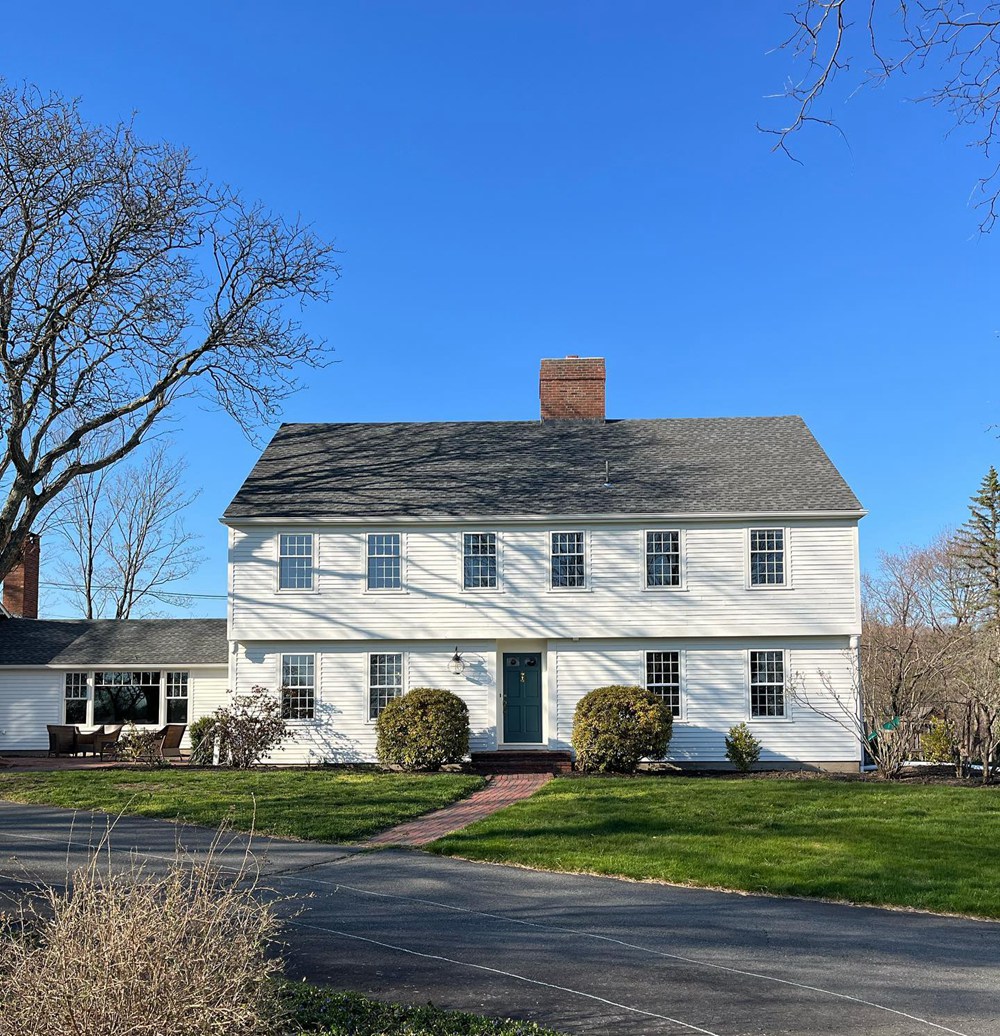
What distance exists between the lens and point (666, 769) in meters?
23.6

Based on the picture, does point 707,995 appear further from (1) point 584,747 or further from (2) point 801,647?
(2) point 801,647

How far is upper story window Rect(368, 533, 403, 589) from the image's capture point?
25.2 meters

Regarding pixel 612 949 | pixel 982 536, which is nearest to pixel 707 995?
pixel 612 949

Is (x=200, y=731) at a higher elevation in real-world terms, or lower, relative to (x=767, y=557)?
lower

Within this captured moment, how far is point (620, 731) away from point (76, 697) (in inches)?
612

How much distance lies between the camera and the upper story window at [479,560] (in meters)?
25.1

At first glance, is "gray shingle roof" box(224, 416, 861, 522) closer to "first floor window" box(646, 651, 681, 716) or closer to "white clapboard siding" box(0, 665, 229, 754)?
"first floor window" box(646, 651, 681, 716)

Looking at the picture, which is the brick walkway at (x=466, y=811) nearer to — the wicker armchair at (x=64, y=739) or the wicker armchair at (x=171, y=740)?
the wicker armchair at (x=171, y=740)

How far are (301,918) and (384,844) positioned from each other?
4571 millimetres

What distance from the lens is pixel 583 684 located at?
24.6 meters

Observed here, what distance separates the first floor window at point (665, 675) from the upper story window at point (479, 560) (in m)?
3.91

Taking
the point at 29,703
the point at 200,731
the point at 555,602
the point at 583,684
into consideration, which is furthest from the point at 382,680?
the point at 29,703

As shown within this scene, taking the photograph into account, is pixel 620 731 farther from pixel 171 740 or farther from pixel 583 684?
pixel 171 740

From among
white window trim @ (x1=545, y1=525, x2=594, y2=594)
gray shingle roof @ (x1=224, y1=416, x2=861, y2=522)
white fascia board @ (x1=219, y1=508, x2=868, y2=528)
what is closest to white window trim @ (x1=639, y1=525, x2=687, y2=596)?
white fascia board @ (x1=219, y1=508, x2=868, y2=528)
